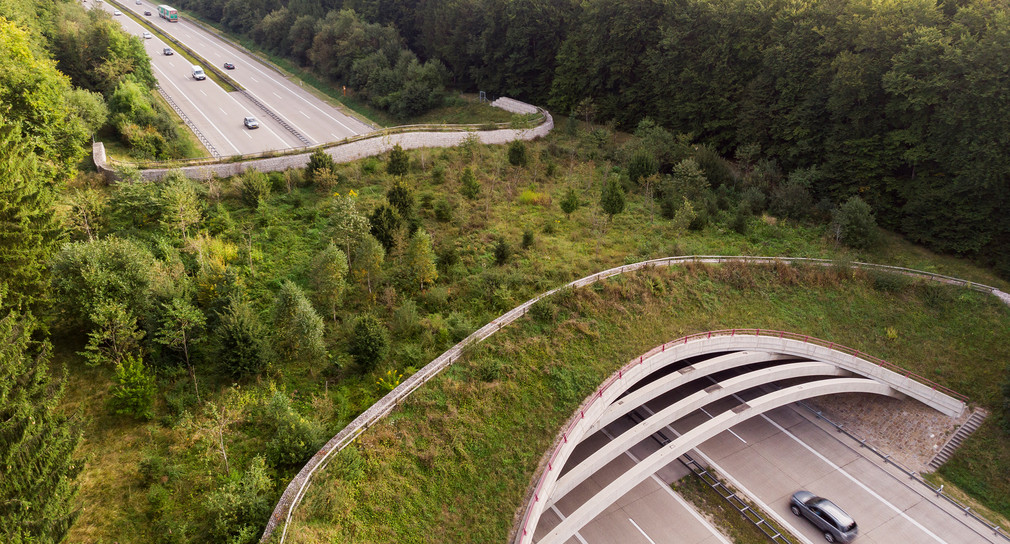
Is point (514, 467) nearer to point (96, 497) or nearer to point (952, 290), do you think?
point (96, 497)

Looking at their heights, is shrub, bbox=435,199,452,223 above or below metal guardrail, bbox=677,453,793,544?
above

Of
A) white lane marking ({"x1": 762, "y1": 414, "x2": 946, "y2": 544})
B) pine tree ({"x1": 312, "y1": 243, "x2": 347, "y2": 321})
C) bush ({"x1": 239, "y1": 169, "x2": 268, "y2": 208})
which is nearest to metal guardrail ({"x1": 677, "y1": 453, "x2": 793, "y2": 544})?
white lane marking ({"x1": 762, "y1": 414, "x2": 946, "y2": 544})

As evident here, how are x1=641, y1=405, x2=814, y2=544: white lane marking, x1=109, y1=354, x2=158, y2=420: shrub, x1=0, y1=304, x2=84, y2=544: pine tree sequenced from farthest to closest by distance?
x1=641, y1=405, x2=814, y2=544: white lane marking, x1=109, y1=354, x2=158, y2=420: shrub, x1=0, y1=304, x2=84, y2=544: pine tree

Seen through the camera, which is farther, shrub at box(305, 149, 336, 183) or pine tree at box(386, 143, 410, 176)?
pine tree at box(386, 143, 410, 176)

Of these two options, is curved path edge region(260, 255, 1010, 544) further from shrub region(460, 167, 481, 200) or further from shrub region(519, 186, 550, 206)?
shrub region(460, 167, 481, 200)

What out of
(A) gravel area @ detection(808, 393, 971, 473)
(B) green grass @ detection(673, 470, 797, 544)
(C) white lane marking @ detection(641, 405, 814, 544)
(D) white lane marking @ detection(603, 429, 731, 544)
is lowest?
(D) white lane marking @ detection(603, 429, 731, 544)

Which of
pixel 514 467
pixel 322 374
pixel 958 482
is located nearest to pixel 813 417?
pixel 958 482

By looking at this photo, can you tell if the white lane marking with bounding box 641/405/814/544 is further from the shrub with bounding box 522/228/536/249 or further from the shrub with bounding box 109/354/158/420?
the shrub with bounding box 109/354/158/420

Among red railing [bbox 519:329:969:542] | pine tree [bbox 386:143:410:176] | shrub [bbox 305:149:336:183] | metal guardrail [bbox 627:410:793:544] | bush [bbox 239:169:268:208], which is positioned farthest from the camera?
pine tree [bbox 386:143:410:176]
